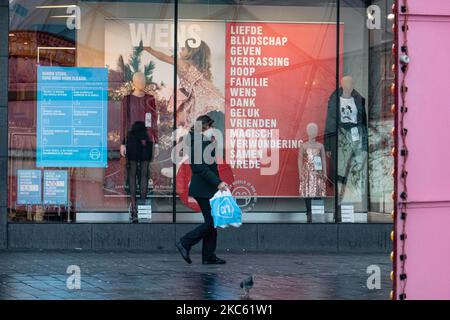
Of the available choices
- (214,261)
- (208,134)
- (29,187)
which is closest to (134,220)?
(29,187)

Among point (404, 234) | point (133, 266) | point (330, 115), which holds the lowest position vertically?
point (133, 266)

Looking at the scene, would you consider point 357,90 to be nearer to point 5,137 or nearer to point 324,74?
point 324,74

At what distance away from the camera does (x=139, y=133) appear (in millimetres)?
15203

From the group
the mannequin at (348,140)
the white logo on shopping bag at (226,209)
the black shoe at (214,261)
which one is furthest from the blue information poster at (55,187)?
the mannequin at (348,140)

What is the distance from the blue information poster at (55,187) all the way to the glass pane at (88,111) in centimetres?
2

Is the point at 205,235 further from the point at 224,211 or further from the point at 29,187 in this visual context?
the point at 29,187

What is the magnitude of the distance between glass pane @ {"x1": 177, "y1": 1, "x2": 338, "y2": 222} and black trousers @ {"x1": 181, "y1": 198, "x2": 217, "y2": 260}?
2.56m

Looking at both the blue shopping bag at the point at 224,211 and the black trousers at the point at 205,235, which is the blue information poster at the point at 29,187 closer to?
the black trousers at the point at 205,235

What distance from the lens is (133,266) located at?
41.5 ft

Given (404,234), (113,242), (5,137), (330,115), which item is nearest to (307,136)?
(330,115)

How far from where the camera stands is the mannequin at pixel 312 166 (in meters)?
15.4

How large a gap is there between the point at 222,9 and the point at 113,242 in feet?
13.4

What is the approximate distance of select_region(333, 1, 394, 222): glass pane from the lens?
Answer: 50.4ft
